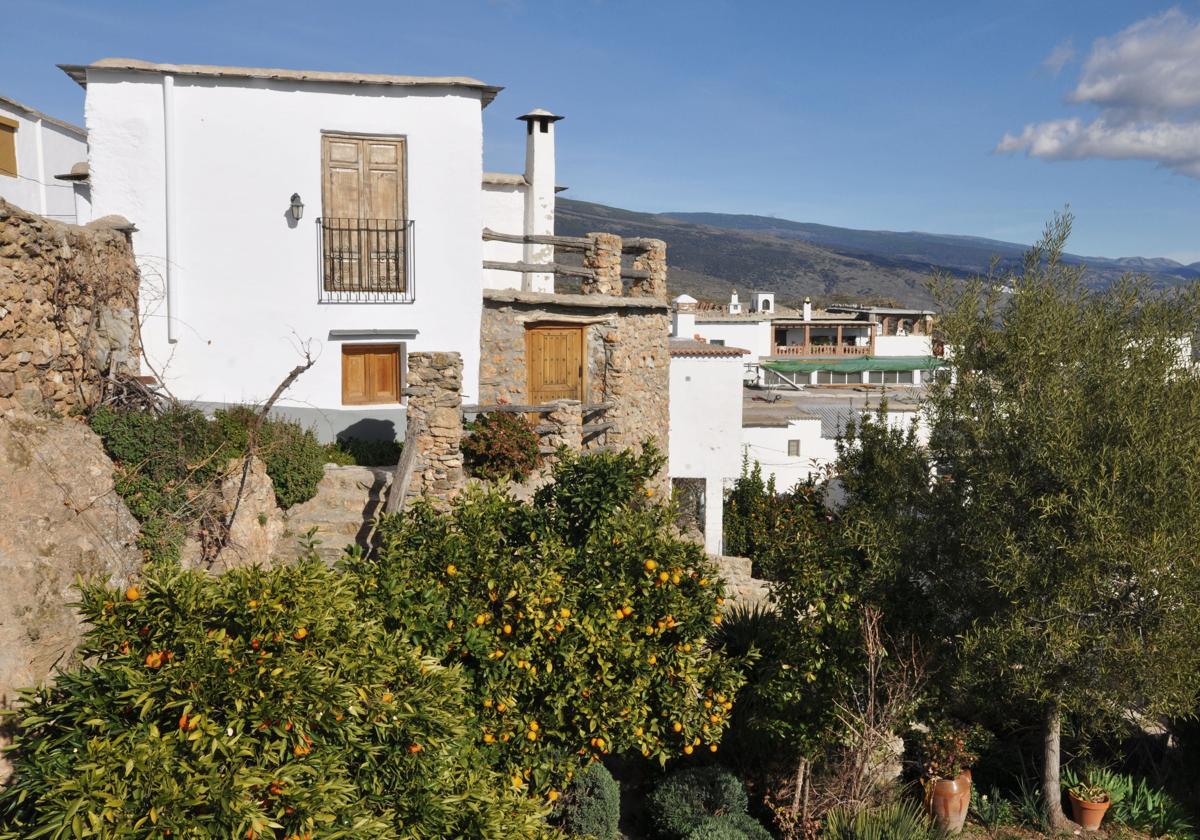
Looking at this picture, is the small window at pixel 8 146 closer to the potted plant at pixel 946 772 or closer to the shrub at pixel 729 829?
the shrub at pixel 729 829

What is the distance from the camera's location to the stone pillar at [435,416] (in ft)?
47.7

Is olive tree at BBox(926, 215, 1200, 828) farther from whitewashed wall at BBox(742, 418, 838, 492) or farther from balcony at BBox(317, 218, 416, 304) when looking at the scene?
whitewashed wall at BBox(742, 418, 838, 492)

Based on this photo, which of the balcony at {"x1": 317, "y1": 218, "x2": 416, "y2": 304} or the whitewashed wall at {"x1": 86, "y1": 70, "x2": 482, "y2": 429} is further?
the balcony at {"x1": 317, "y1": 218, "x2": 416, "y2": 304}

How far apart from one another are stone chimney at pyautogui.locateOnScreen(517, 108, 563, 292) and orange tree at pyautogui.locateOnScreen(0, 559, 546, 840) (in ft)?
40.4

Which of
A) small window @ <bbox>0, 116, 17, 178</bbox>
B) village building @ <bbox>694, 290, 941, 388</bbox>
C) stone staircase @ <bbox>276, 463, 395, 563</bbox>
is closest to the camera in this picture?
stone staircase @ <bbox>276, 463, 395, 563</bbox>

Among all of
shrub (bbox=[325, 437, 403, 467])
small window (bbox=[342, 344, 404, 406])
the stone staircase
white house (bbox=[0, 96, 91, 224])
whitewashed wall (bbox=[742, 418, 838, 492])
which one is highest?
white house (bbox=[0, 96, 91, 224])

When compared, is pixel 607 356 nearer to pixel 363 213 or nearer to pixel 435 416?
pixel 435 416

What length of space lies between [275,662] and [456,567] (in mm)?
3081

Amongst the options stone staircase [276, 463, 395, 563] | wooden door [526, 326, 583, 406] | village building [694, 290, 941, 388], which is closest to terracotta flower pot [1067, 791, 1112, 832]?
stone staircase [276, 463, 395, 563]

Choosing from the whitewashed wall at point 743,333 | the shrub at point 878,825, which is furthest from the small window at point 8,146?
the whitewashed wall at point 743,333

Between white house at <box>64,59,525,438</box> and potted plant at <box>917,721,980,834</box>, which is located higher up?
white house at <box>64,59,525,438</box>

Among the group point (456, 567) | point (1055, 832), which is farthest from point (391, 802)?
point (1055, 832)

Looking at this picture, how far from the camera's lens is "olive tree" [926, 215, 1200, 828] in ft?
32.9

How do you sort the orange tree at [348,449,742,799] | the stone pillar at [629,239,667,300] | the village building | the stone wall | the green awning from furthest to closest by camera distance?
the village building < the green awning < the stone pillar at [629,239,667,300] < the stone wall < the orange tree at [348,449,742,799]
